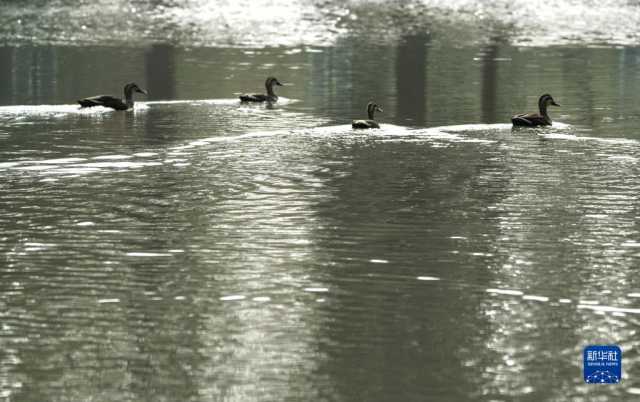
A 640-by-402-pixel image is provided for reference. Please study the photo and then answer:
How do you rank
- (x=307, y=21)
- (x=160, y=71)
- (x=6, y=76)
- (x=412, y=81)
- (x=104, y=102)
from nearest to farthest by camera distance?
1. (x=104, y=102)
2. (x=412, y=81)
3. (x=6, y=76)
4. (x=160, y=71)
5. (x=307, y=21)

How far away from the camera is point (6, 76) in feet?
142

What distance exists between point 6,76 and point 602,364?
33.3 m

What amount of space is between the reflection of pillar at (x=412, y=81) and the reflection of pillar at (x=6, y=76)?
31.7 feet

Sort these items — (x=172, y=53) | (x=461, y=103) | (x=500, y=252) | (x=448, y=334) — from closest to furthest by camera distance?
1. (x=448, y=334)
2. (x=500, y=252)
3. (x=461, y=103)
4. (x=172, y=53)

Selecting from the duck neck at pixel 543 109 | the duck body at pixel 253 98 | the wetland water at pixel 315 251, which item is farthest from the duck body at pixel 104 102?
the duck neck at pixel 543 109

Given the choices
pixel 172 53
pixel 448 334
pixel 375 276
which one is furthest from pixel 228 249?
pixel 172 53

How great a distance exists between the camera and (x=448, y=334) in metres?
13.8

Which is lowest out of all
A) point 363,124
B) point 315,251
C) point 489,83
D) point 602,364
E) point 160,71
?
point 602,364

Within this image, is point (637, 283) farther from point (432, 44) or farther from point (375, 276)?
point (432, 44)

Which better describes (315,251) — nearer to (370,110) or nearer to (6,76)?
(370,110)

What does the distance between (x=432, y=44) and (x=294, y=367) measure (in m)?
47.4

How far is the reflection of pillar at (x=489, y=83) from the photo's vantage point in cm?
3242

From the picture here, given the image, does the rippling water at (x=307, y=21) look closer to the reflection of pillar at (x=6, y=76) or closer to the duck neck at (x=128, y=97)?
the reflection of pillar at (x=6, y=76)

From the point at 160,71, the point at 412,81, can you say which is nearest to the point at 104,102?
the point at 412,81
